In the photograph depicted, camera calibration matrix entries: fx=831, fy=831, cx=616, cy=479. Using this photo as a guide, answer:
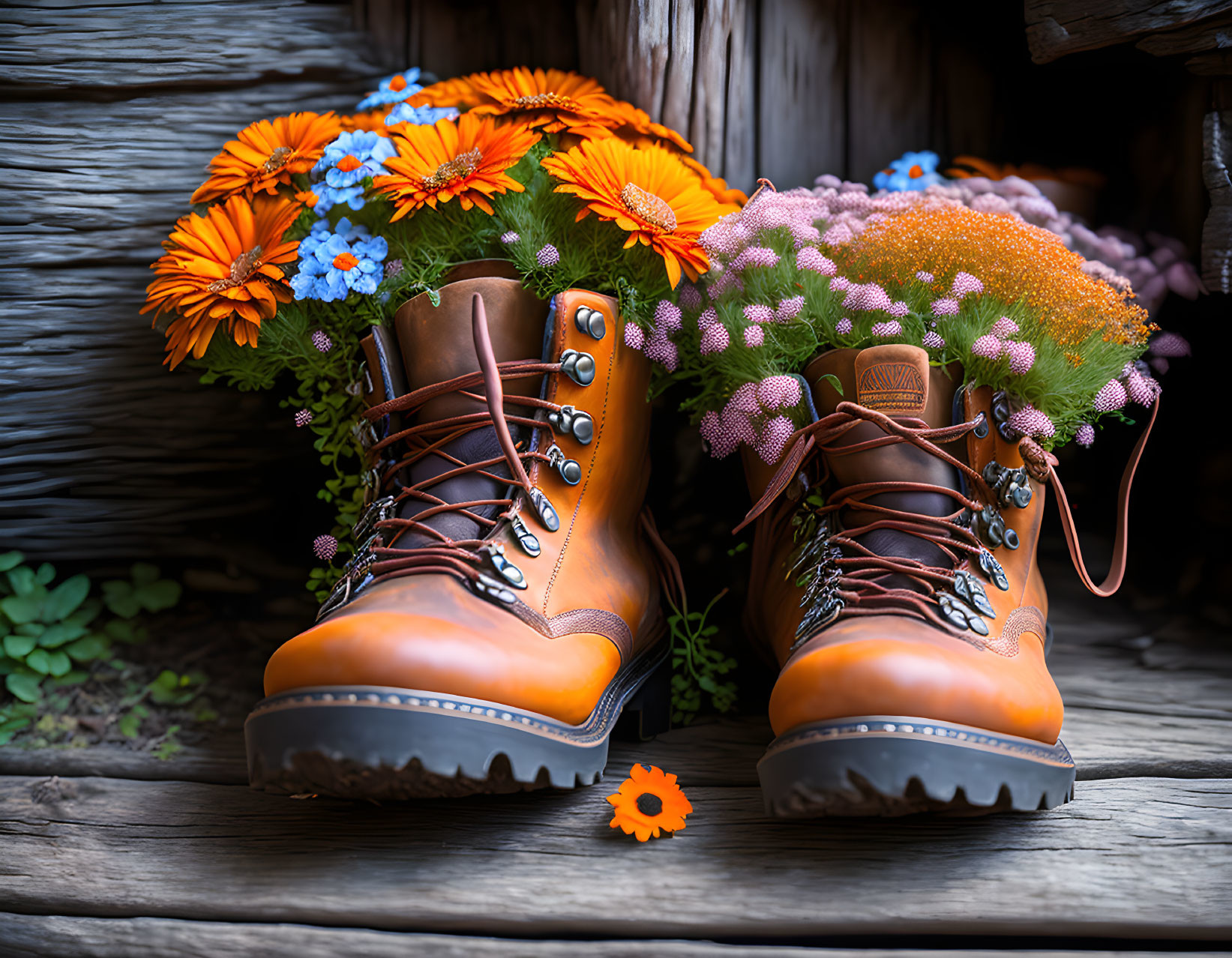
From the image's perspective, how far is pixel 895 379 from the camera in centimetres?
96

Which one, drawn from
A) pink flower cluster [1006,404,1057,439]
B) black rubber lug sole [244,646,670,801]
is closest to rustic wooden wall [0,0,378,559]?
black rubber lug sole [244,646,670,801]

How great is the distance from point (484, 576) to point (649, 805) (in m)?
0.31

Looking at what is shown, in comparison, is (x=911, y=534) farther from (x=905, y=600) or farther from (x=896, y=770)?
(x=896, y=770)

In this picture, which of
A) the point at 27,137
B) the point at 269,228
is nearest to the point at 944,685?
the point at 269,228

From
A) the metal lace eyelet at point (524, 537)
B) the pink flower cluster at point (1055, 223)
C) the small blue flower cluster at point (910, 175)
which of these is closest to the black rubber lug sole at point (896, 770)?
the metal lace eyelet at point (524, 537)

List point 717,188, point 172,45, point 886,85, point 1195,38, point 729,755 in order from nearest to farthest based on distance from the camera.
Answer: point 729,755
point 1195,38
point 717,188
point 172,45
point 886,85

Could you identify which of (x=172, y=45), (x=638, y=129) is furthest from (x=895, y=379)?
(x=172, y=45)

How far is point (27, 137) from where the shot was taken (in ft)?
4.55

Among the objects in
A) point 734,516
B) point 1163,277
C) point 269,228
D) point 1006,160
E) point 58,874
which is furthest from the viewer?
point 1006,160

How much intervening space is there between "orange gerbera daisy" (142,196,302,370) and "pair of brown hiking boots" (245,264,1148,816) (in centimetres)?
19

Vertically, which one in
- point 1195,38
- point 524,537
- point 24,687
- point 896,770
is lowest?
point 24,687

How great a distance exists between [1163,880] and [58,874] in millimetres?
1151

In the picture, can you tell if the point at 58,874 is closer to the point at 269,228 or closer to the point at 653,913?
the point at 653,913

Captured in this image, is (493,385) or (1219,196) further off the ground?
(1219,196)
